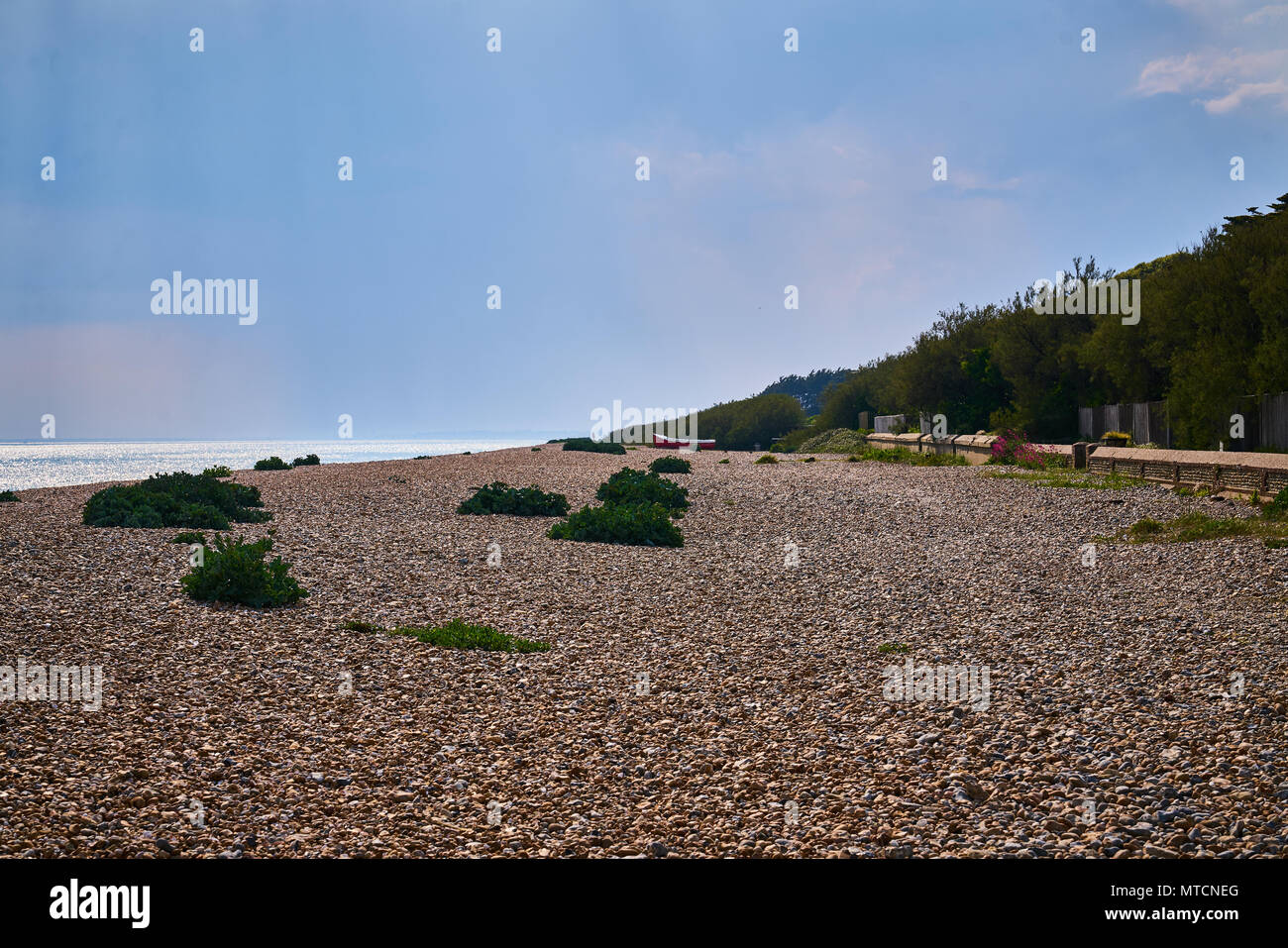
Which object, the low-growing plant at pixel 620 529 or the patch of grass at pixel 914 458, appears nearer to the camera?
the low-growing plant at pixel 620 529

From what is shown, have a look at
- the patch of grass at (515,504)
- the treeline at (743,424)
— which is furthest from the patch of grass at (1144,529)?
the treeline at (743,424)

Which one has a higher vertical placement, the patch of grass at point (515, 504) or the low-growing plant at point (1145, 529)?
the patch of grass at point (515, 504)

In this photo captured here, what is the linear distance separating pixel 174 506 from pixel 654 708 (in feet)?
38.8

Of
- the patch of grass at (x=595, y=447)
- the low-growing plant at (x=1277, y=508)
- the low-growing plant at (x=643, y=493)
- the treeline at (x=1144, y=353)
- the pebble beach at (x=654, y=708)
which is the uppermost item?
the treeline at (x=1144, y=353)

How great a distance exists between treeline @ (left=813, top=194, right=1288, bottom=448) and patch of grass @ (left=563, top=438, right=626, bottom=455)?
16750mm

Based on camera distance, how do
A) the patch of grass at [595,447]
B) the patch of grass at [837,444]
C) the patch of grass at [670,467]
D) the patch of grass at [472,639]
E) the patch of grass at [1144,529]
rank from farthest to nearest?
the patch of grass at [837,444] → the patch of grass at [595,447] → the patch of grass at [670,467] → the patch of grass at [1144,529] → the patch of grass at [472,639]

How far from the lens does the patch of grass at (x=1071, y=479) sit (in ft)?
70.9

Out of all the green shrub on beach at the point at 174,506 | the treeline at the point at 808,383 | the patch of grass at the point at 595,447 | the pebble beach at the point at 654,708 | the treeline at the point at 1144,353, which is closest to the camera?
the pebble beach at the point at 654,708

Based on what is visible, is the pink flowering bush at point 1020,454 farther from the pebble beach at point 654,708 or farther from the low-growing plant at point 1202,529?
the pebble beach at point 654,708

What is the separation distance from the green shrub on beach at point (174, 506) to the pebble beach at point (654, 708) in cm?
64

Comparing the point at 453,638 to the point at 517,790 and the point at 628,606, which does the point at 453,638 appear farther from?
the point at 517,790

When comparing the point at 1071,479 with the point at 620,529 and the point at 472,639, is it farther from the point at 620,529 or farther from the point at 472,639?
the point at 472,639
